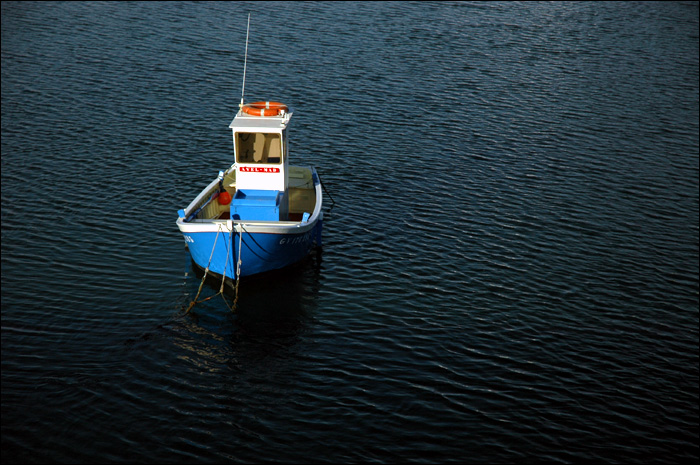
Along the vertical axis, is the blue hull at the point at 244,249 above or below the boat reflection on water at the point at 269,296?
above

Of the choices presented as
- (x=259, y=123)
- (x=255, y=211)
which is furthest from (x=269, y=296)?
(x=259, y=123)

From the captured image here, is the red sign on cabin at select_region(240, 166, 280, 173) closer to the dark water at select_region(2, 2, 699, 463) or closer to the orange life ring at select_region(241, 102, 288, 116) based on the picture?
the orange life ring at select_region(241, 102, 288, 116)

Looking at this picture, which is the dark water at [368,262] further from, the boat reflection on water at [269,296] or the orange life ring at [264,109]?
the orange life ring at [264,109]

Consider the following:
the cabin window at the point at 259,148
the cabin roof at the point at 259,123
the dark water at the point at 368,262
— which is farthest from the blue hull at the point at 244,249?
the cabin roof at the point at 259,123

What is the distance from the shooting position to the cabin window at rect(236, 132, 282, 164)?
26.1m

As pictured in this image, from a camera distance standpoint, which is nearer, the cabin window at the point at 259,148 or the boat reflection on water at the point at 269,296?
the boat reflection on water at the point at 269,296

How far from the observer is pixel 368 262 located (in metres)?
27.4

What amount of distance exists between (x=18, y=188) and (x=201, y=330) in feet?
47.9

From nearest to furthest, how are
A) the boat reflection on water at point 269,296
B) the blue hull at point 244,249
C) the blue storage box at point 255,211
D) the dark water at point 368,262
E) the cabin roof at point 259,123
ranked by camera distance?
the dark water at point 368,262
the boat reflection on water at point 269,296
the blue hull at point 244,249
the blue storage box at point 255,211
the cabin roof at point 259,123

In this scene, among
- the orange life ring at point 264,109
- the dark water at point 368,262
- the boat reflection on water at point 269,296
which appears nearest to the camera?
the dark water at point 368,262

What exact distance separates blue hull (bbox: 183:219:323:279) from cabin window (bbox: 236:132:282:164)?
3103 mm

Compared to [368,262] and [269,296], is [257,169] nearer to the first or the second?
[269,296]

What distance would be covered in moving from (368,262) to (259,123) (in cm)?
655

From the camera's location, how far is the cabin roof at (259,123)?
2572cm
